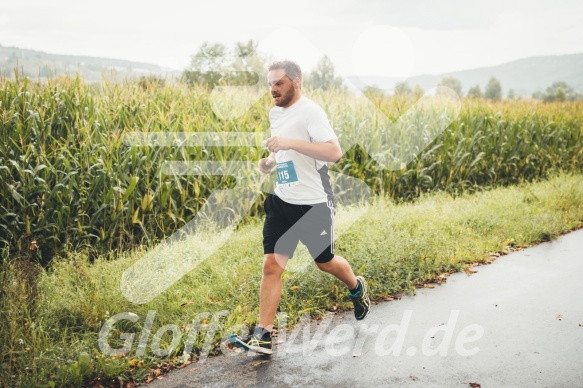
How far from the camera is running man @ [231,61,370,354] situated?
4148 mm

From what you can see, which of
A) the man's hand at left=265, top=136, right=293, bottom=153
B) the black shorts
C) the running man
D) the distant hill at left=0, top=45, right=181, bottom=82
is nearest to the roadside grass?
the running man

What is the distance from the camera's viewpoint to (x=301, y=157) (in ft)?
14.0

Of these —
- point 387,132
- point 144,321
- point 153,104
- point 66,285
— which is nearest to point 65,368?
point 144,321

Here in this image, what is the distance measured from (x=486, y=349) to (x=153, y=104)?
6663 millimetres

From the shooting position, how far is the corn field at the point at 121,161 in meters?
6.70

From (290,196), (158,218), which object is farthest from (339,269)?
(158,218)

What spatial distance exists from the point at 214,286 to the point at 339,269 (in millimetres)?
1479

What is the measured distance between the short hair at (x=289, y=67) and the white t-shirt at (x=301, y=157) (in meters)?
0.21

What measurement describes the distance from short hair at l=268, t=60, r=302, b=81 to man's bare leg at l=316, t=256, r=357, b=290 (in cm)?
158

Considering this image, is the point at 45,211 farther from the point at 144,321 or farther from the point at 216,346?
the point at 216,346

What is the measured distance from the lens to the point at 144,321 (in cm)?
480

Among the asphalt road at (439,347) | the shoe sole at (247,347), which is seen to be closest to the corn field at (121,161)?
the shoe sole at (247,347)

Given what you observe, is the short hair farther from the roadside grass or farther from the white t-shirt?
the roadside grass

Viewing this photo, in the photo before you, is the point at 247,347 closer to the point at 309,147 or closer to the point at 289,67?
the point at 309,147
